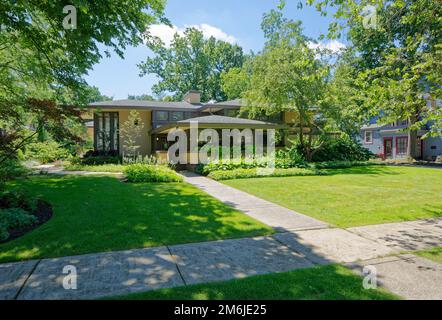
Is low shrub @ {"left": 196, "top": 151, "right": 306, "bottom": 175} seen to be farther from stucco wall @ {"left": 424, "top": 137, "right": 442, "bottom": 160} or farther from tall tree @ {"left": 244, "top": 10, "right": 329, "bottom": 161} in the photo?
stucco wall @ {"left": 424, "top": 137, "right": 442, "bottom": 160}

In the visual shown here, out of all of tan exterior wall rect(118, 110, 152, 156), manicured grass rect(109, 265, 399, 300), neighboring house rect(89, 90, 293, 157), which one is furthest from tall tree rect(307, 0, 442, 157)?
tan exterior wall rect(118, 110, 152, 156)

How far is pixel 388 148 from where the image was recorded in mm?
32500

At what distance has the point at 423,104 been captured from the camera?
21.6ft

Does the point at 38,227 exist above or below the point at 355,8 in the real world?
below

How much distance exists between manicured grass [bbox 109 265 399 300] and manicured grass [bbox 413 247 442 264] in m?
1.62

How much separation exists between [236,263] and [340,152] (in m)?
22.1

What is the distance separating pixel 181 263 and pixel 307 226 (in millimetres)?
3138

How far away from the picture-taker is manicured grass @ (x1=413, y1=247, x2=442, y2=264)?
4.34 m

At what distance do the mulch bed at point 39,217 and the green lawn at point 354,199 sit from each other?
6.02 m

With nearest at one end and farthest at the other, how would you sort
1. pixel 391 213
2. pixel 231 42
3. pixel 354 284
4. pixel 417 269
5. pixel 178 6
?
pixel 354 284, pixel 417 269, pixel 391 213, pixel 178 6, pixel 231 42

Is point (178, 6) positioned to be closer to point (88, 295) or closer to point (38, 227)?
point (38, 227)

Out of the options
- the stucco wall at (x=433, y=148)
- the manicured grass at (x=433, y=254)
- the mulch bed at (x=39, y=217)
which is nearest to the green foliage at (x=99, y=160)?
the mulch bed at (x=39, y=217)

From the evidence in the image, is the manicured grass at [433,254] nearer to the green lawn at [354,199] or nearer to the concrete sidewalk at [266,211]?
the green lawn at [354,199]
